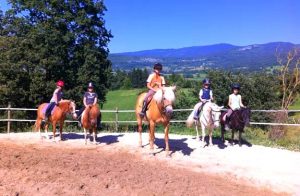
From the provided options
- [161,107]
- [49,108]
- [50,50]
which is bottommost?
[49,108]

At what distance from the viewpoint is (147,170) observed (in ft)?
34.0

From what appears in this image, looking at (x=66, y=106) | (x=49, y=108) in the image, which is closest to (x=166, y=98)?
(x=66, y=106)

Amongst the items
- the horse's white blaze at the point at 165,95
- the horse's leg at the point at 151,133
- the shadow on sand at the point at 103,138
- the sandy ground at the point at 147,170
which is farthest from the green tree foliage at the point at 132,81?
the horse's white blaze at the point at 165,95

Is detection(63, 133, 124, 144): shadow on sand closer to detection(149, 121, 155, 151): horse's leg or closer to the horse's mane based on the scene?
detection(149, 121, 155, 151): horse's leg

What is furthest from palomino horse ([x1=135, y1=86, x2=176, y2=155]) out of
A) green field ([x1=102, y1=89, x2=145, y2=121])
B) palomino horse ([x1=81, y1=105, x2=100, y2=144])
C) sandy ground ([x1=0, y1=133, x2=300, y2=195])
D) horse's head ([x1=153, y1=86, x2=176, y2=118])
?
green field ([x1=102, y1=89, x2=145, y2=121])

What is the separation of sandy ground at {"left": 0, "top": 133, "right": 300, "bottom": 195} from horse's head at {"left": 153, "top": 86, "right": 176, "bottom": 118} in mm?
1483

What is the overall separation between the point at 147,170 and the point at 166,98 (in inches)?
109

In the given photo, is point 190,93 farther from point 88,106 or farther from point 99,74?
point 88,106

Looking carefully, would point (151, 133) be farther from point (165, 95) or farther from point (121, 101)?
point (121, 101)

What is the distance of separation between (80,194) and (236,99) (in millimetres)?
7959

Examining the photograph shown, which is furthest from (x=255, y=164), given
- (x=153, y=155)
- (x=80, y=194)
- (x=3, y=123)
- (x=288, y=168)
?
(x=3, y=123)

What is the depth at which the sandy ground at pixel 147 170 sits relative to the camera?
8.70 meters

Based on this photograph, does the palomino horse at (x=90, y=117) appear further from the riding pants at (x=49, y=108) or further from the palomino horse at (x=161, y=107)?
the palomino horse at (x=161, y=107)

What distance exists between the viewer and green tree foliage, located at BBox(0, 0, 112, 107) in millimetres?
28422
